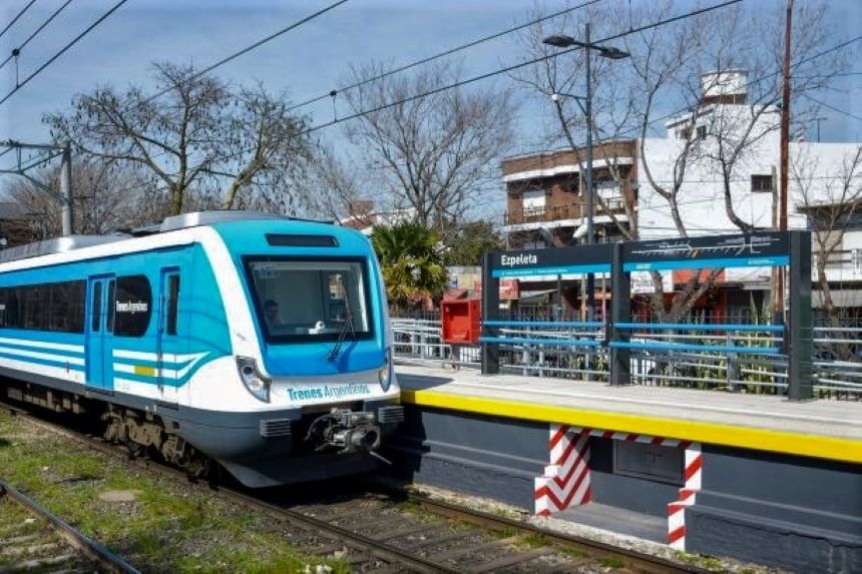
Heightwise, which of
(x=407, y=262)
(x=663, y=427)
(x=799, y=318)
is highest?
(x=407, y=262)

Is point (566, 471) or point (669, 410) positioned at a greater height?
point (669, 410)

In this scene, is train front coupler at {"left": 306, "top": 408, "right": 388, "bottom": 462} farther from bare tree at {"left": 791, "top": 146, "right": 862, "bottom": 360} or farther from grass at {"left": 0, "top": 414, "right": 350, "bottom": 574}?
bare tree at {"left": 791, "top": 146, "right": 862, "bottom": 360}

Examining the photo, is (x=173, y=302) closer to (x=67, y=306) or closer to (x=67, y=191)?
(x=67, y=306)

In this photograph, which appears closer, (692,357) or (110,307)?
(110,307)

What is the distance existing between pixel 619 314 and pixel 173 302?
5.46m

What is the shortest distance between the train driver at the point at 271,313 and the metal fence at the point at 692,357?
4107 mm

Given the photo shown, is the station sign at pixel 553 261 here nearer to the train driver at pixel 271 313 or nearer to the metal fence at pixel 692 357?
the metal fence at pixel 692 357

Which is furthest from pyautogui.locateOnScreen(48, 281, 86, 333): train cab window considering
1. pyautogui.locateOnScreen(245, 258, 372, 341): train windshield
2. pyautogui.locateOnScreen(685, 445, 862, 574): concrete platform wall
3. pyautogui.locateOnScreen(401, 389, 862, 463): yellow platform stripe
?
pyautogui.locateOnScreen(685, 445, 862, 574): concrete platform wall

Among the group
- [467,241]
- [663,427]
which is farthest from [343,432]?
[467,241]

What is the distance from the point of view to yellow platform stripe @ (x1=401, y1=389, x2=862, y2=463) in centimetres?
661

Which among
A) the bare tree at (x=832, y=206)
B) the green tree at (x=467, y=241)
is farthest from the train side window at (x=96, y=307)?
the green tree at (x=467, y=241)

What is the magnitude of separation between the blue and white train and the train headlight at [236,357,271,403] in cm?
1

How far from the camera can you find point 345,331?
9.73 meters

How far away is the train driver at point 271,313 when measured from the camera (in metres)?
9.20
